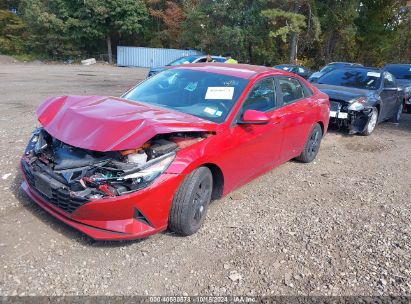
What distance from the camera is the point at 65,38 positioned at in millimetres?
34125

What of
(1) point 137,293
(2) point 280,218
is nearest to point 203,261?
(1) point 137,293

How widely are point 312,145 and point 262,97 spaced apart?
2.02 metres

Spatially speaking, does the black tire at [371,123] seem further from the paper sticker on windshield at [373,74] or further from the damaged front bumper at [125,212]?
the damaged front bumper at [125,212]

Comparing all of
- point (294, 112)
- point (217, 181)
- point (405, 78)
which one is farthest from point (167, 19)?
point (217, 181)

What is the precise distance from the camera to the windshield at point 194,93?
3.98 metres

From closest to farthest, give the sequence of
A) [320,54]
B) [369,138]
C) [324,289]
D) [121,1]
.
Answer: [324,289] < [369,138] < [320,54] < [121,1]

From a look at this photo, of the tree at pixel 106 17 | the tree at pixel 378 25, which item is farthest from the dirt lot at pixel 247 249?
the tree at pixel 106 17

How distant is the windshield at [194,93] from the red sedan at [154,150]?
1cm

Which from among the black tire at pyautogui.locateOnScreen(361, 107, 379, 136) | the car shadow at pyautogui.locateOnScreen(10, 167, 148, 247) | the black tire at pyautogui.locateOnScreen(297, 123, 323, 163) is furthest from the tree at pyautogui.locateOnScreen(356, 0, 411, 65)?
the car shadow at pyautogui.locateOnScreen(10, 167, 148, 247)

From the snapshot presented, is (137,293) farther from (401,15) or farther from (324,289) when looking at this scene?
(401,15)

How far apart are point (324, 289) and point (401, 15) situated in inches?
1436

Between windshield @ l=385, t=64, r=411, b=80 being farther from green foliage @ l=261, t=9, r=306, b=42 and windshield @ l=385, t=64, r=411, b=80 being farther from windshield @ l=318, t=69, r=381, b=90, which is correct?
green foliage @ l=261, t=9, r=306, b=42

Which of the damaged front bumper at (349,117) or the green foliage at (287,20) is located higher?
the green foliage at (287,20)

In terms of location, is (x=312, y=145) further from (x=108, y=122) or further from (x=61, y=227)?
(x=61, y=227)
